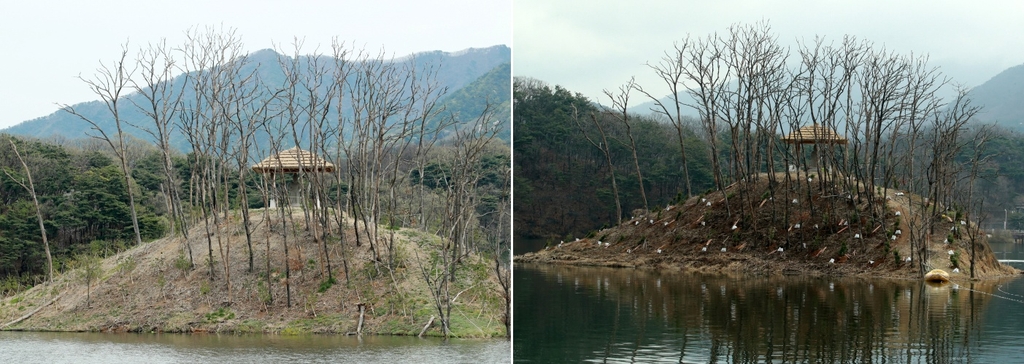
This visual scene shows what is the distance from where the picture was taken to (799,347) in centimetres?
1089

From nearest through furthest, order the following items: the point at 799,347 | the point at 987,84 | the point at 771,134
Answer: the point at 799,347 < the point at 771,134 < the point at 987,84

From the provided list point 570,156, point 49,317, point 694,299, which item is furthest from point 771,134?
point 570,156

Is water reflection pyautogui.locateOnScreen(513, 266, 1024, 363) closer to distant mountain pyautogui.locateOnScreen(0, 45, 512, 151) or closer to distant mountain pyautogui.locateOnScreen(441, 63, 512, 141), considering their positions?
distant mountain pyautogui.locateOnScreen(441, 63, 512, 141)

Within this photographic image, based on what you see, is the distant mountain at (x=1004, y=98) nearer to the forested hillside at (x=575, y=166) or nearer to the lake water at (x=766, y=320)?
the forested hillside at (x=575, y=166)

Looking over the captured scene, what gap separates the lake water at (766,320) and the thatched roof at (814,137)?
3.63 m

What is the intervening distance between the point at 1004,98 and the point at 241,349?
A: 100005mm

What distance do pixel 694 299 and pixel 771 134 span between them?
605 centimetres

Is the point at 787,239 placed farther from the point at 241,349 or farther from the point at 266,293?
the point at 241,349

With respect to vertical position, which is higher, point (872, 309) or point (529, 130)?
point (529, 130)

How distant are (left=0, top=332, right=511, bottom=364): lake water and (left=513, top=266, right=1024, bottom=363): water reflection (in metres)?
0.81

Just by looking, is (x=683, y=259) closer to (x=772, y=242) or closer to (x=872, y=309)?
(x=772, y=242)

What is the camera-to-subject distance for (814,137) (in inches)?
859

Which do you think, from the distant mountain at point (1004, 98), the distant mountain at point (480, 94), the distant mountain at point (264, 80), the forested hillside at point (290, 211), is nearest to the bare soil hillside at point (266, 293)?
the forested hillside at point (290, 211)

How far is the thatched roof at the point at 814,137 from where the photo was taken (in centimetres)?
2098
